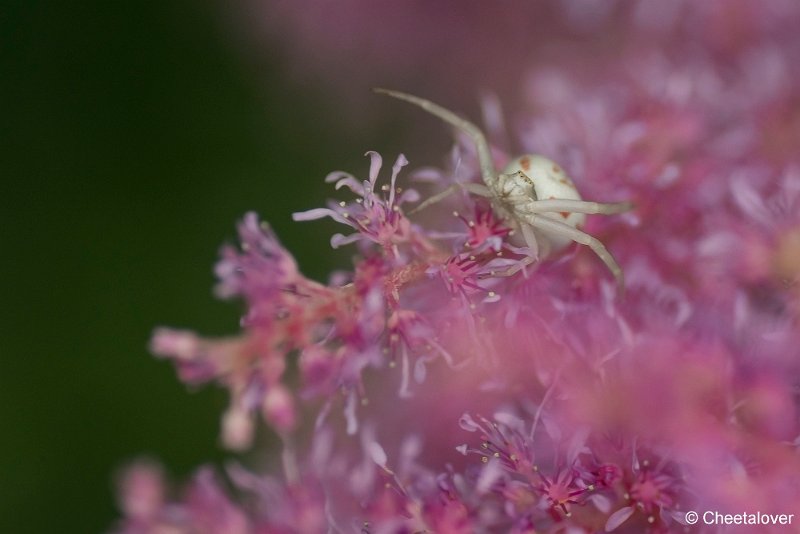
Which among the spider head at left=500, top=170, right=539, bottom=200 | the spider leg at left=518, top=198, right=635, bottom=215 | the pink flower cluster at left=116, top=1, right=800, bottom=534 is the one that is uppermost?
the spider head at left=500, top=170, right=539, bottom=200

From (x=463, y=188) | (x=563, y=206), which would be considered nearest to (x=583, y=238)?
(x=563, y=206)

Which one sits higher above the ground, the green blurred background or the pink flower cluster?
the green blurred background

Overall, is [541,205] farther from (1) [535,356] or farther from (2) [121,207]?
(2) [121,207]

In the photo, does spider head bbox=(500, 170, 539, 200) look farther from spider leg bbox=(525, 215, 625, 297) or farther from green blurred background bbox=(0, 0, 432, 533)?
green blurred background bbox=(0, 0, 432, 533)

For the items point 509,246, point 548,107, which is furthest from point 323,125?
point 509,246

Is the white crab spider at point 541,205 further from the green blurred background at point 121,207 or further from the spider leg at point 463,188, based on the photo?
the green blurred background at point 121,207

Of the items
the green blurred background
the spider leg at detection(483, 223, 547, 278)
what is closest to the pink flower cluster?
the spider leg at detection(483, 223, 547, 278)

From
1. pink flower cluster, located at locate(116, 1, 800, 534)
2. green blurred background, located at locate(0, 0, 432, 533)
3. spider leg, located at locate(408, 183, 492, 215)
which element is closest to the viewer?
pink flower cluster, located at locate(116, 1, 800, 534)

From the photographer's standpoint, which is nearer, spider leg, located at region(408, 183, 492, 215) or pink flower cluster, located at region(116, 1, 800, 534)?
pink flower cluster, located at region(116, 1, 800, 534)
